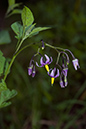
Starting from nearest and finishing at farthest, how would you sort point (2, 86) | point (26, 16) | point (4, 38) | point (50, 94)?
point (26, 16) → point (2, 86) → point (4, 38) → point (50, 94)

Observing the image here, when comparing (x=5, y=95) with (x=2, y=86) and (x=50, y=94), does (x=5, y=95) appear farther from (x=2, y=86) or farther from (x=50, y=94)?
(x=50, y=94)

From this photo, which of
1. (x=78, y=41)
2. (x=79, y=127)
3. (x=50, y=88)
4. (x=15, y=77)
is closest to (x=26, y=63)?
(x=15, y=77)

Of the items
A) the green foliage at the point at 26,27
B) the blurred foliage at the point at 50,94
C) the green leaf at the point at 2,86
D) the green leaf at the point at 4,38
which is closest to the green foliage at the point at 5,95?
the green leaf at the point at 2,86

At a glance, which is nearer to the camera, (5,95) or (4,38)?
(5,95)

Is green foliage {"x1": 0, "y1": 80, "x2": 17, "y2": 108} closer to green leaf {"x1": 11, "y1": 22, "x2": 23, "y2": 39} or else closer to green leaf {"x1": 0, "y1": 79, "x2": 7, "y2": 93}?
green leaf {"x1": 0, "y1": 79, "x2": 7, "y2": 93}

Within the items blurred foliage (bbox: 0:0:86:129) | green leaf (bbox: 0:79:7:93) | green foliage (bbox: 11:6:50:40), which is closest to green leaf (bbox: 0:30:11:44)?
green foliage (bbox: 11:6:50:40)

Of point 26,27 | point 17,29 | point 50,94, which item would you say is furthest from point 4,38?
point 50,94

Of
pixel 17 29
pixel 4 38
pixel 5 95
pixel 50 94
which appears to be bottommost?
pixel 50 94

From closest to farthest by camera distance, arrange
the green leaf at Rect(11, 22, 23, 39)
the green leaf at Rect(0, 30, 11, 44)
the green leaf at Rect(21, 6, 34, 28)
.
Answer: the green leaf at Rect(21, 6, 34, 28)
the green leaf at Rect(11, 22, 23, 39)
the green leaf at Rect(0, 30, 11, 44)

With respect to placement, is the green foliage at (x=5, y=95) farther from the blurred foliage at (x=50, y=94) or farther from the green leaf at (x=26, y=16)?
the blurred foliage at (x=50, y=94)
